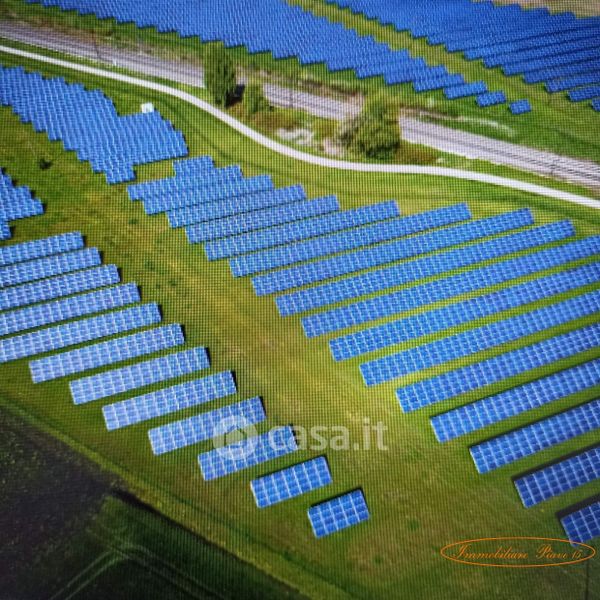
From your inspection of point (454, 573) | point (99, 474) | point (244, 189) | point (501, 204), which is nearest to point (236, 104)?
point (244, 189)

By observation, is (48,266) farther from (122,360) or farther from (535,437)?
(535,437)

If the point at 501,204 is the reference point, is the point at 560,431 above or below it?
below

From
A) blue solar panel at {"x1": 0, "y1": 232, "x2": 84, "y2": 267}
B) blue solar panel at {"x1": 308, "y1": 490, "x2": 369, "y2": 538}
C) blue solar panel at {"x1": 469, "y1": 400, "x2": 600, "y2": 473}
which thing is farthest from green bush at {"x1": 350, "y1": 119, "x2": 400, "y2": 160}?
blue solar panel at {"x1": 308, "y1": 490, "x2": 369, "y2": 538}

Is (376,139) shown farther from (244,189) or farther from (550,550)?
(550,550)

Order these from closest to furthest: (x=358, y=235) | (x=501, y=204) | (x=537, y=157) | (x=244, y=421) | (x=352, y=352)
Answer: (x=244, y=421) < (x=352, y=352) < (x=358, y=235) < (x=501, y=204) < (x=537, y=157)

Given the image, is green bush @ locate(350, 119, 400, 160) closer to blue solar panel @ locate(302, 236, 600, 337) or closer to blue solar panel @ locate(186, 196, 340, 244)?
blue solar panel @ locate(186, 196, 340, 244)

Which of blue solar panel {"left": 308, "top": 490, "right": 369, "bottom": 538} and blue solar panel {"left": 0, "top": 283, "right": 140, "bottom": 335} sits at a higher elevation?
Result: blue solar panel {"left": 0, "top": 283, "right": 140, "bottom": 335}
